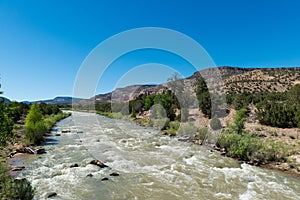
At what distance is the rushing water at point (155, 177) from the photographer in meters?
9.91

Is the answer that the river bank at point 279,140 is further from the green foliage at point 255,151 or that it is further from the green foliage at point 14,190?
the green foliage at point 14,190

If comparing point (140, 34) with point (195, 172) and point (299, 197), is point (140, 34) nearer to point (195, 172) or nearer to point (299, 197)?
point (195, 172)

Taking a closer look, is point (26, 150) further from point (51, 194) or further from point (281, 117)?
point (281, 117)

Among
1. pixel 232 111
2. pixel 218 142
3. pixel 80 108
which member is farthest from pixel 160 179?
pixel 80 108

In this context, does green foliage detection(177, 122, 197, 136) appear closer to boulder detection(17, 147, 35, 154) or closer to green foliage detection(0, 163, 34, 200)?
boulder detection(17, 147, 35, 154)

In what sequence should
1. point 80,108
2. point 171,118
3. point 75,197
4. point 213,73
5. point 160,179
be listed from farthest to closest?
point 80,108 < point 213,73 < point 171,118 < point 160,179 < point 75,197

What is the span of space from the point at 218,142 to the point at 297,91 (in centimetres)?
1779

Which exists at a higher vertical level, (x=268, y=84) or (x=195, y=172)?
(x=268, y=84)

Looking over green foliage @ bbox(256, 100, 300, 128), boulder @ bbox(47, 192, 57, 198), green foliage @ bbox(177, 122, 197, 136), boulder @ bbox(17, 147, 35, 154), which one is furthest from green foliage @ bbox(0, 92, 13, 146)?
green foliage @ bbox(256, 100, 300, 128)

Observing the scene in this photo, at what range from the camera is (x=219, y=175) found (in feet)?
40.7

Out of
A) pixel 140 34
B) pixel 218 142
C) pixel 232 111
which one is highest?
pixel 140 34

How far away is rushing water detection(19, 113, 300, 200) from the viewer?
32.5ft

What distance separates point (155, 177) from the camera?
1216 centimetres

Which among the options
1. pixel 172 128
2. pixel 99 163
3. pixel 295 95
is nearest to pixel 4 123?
pixel 99 163
